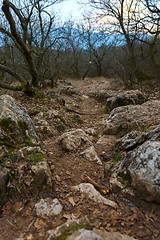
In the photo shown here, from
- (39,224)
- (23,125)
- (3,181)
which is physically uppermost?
(23,125)

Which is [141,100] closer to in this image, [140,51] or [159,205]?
[159,205]

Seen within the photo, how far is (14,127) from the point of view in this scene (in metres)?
3.08

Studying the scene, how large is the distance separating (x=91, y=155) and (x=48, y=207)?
1306mm

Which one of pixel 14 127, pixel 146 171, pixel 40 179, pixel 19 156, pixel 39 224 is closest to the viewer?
pixel 39 224

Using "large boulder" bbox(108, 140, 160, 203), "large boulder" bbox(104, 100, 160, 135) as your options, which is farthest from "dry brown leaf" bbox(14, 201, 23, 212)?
"large boulder" bbox(104, 100, 160, 135)

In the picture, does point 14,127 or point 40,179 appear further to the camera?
point 14,127

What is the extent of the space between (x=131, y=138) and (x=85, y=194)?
4.26 feet

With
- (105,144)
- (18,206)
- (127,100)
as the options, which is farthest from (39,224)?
(127,100)

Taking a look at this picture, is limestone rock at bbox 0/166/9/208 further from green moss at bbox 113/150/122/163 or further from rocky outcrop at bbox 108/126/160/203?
green moss at bbox 113/150/122/163

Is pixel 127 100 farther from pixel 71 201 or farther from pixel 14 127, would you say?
pixel 71 201

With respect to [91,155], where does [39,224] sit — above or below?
below

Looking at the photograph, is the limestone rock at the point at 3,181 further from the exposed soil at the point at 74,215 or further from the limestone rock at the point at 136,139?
the limestone rock at the point at 136,139

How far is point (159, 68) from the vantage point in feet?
36.8

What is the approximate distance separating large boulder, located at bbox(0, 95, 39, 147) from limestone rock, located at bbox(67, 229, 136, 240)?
1618mm
